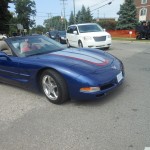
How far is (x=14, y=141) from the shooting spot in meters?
3.24

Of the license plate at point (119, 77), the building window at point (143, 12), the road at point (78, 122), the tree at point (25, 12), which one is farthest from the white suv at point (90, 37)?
the tree at point (25, 12)

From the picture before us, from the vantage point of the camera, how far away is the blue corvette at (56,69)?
159 inches

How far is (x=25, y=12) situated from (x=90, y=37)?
73.7m

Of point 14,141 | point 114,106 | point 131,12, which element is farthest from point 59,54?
point 131,12

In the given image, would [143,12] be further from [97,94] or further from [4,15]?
[97,94]

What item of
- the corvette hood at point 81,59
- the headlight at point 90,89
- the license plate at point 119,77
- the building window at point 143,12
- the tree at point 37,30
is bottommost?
the tree at point 37,30

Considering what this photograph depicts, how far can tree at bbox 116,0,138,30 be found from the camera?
42.7 m

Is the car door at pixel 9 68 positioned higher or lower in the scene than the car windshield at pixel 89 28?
lower

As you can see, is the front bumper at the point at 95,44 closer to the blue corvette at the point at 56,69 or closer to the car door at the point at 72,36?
the car door at the point at 72,36

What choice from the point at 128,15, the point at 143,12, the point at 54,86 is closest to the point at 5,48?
the point at 54,86

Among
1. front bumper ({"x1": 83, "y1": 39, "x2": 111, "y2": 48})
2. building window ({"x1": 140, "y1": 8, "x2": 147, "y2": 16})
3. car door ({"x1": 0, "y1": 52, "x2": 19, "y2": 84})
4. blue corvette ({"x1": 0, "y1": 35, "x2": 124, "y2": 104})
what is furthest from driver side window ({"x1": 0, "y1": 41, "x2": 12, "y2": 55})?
building window ({"x1": 140, "y1": 8, "x2": 147, "y2": 16})

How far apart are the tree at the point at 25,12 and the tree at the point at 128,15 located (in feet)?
145

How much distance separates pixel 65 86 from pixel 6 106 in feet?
4.35

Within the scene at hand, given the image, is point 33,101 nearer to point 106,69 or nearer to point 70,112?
point 70,112
